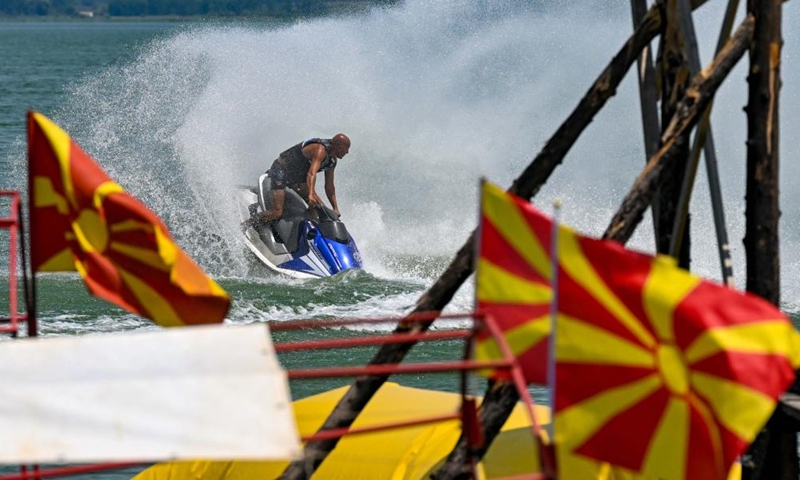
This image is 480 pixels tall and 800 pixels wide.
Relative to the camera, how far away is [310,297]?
15.2 m

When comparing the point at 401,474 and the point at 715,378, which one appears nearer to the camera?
the point at 715,378

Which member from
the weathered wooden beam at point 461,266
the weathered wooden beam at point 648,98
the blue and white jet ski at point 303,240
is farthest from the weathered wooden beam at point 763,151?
the blue and white jet ski at point 303,240

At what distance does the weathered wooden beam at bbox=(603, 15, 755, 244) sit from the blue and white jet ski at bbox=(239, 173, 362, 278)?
9.41 metres

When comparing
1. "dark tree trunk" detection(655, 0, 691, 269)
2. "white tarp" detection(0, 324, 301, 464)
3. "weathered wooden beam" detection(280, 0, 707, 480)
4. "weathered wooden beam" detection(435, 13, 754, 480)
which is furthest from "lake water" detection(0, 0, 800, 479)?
"white tarp" detection(0, 324, 301, 464)

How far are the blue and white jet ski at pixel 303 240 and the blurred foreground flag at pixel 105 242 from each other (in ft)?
33.5

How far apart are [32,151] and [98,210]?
325mm

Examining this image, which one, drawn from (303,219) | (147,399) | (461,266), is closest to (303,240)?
(303,219)

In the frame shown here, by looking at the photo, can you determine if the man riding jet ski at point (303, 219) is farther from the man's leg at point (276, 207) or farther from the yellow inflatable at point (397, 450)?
the yellow inflatable at point (397, 450)

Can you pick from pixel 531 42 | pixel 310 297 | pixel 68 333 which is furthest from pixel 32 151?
pixel 531 42

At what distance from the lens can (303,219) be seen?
15.8m

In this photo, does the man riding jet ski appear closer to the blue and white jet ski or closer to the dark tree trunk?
the blue and white jet ski

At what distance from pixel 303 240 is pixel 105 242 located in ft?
34.4

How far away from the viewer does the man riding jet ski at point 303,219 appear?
15797mm

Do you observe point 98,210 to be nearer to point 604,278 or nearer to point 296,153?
point 604,278
